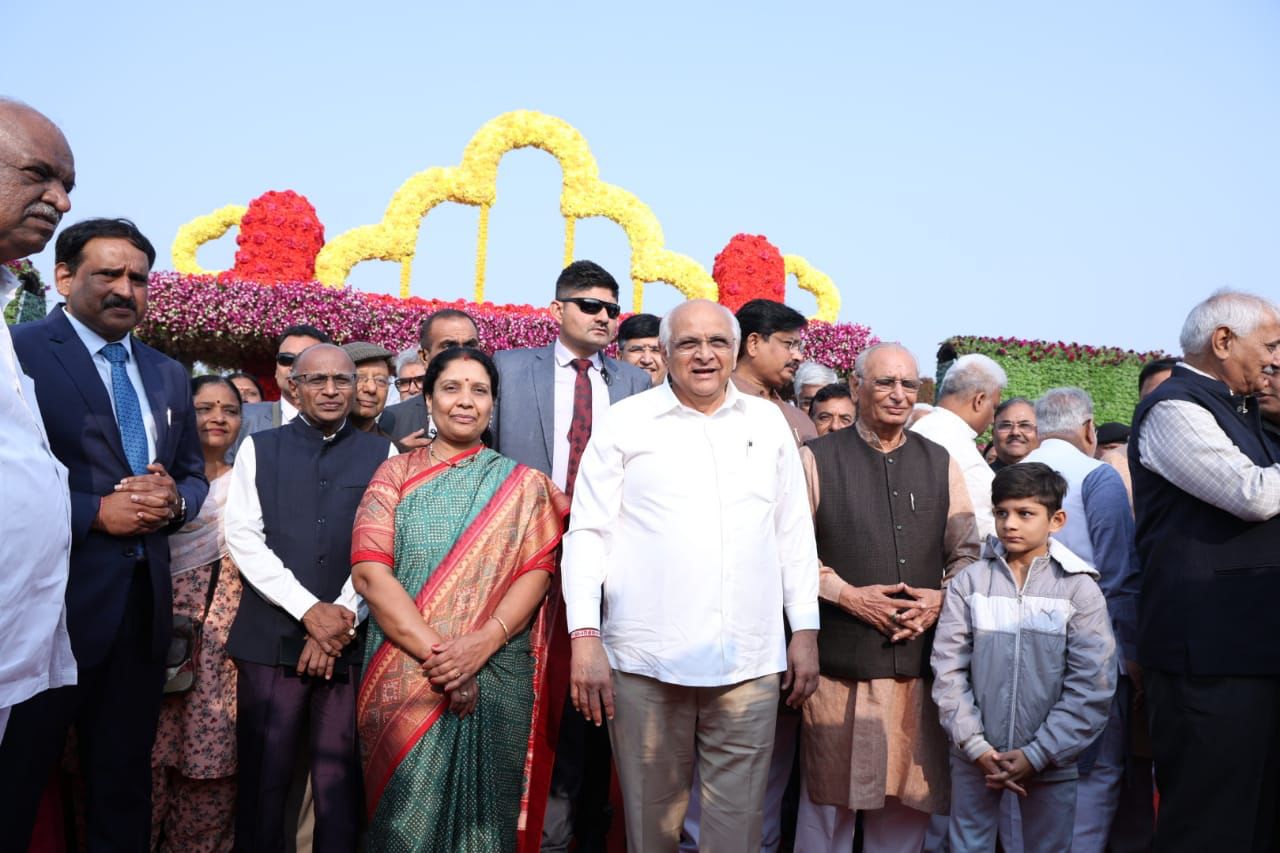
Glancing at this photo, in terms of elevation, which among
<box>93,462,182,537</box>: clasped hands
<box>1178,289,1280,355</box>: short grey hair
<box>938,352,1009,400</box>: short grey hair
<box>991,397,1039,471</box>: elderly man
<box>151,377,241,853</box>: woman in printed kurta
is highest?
<box>1178,289,1280,355</box>: short grey hair

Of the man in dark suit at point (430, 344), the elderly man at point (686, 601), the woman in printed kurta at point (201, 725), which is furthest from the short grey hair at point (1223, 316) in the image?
the woman in printed kurta at point (201, 725)

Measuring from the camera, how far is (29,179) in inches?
84.1

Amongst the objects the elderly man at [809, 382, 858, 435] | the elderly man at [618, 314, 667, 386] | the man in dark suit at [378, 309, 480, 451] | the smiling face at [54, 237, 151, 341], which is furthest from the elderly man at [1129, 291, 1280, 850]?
the smiling face at [54, 237, 151, 341]

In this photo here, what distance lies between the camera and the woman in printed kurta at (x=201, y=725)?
3939mm

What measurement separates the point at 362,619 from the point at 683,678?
134 centimetres

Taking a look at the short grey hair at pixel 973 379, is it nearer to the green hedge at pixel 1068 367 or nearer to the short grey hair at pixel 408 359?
the short grey hair at pixel 408 359

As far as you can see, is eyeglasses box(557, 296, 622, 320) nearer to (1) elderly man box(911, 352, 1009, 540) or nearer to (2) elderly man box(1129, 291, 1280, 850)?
(1) elderly man box(911, 352, 1009, 540)

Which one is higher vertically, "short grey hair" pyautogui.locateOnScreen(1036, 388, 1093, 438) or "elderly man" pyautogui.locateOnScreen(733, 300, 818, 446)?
"elderly man" pyautogui.locateOnScreen(733, 300, 818, 446)

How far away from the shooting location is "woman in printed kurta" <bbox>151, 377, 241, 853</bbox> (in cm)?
394

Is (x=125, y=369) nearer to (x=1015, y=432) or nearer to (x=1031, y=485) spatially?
(x=1031, y=485)

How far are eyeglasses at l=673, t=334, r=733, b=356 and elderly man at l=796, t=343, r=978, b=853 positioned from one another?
773mm

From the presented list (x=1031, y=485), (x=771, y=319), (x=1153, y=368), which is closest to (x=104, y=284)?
(x=771, y=319)

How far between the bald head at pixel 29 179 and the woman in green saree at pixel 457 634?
1.51 meters

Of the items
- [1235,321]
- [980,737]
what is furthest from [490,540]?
[1235,321]
